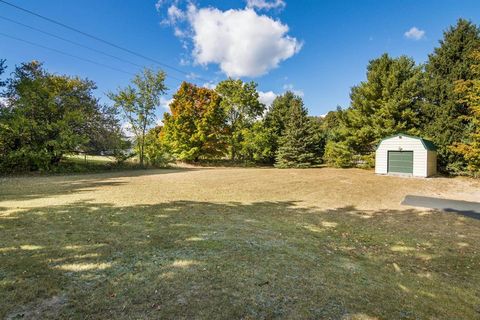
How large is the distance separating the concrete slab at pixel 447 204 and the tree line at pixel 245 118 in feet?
25.1

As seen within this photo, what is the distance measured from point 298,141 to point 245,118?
5.84 metres

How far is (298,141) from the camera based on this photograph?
22.6 meters

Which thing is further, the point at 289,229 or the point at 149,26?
the point at 149,26

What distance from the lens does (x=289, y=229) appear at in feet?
16.2

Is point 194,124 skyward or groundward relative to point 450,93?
groundward

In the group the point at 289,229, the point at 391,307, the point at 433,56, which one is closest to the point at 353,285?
the point at 391,307

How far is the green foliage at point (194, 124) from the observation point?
884 inches

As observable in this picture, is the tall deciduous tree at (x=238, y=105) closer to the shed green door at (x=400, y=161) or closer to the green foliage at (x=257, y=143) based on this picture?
the green foliage at (x=257, y=143)

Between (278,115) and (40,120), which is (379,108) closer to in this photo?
(278,115)

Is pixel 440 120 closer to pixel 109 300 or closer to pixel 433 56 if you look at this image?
pixel 433 56

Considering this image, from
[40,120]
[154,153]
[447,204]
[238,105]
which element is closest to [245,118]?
[238,105]

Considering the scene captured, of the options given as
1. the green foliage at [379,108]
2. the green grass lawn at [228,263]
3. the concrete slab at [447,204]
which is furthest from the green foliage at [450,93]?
the green grass lawn at [228,263]

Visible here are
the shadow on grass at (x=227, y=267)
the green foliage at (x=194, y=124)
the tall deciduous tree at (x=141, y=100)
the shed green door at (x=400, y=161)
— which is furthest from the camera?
the green foliage at (x=194, y=124)

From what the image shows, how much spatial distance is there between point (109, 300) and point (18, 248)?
2.14m
